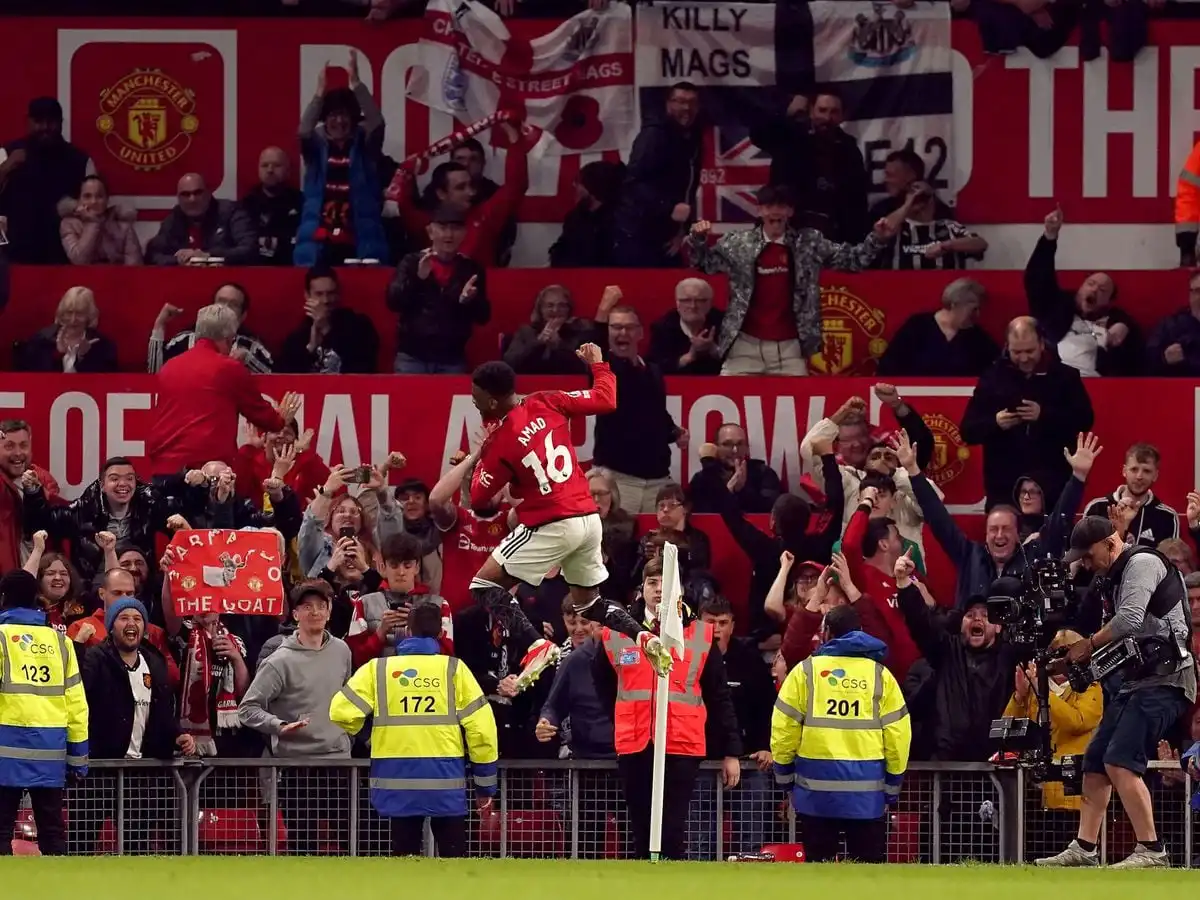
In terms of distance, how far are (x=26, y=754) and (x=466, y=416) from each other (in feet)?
18.2

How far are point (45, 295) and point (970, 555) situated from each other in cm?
757

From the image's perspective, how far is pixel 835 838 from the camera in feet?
47.2

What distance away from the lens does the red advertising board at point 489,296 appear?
20094mm

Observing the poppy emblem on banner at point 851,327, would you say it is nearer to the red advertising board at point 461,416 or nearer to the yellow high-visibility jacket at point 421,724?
the red advertising board at point 461,416

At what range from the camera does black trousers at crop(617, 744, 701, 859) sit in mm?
14367

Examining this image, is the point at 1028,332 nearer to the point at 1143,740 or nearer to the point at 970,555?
the point at 970,555

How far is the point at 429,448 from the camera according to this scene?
1898 centimetres

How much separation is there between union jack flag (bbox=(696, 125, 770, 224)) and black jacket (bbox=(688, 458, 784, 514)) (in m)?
4.57

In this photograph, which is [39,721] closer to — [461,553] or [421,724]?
[421,724]

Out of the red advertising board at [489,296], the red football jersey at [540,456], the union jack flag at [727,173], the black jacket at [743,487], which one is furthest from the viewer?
the union jack flag at [727,173]

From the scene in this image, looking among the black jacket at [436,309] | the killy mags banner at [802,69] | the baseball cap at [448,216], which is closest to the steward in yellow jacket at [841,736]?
the black jacket at [436,309]

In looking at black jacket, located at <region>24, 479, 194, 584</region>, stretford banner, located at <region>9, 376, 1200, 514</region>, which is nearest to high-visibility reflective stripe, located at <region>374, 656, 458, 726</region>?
black jacket, located at <region>24, 479, 194, 584</region>

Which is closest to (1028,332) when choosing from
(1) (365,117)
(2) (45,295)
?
(1) (365,117)

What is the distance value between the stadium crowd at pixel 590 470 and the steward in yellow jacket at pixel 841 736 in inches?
21.4
